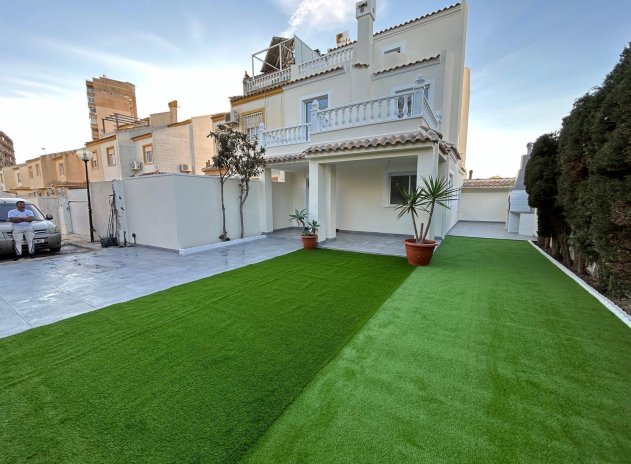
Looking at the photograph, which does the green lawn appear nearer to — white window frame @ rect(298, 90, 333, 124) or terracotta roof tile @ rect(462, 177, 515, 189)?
white window frame @ rect(298, 90, 333, 124)

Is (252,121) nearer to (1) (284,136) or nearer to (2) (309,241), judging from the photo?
(1) (284,136)

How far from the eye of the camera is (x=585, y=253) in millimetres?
4801

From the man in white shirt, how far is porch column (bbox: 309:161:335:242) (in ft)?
26.4

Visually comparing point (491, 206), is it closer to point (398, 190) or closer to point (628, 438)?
point (398, 190)

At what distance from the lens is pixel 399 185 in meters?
9.84

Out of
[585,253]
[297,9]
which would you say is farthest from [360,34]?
[585,253]

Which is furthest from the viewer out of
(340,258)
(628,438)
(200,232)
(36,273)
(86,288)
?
(200,232)

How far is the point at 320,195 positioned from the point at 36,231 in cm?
845

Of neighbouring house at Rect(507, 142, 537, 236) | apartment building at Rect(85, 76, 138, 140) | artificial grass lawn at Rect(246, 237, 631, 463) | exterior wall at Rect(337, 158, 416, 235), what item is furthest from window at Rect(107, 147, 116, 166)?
neighbouring house at Rect(507, 142, 537, 236)

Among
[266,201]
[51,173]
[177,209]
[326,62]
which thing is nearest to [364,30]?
[326,62]

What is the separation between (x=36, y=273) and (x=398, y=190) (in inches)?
422

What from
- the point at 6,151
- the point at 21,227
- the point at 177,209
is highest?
the point at 6,151

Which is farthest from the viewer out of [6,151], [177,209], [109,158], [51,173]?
[6,151]

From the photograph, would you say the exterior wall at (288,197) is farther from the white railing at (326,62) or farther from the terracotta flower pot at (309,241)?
the white railing at (326,62)
